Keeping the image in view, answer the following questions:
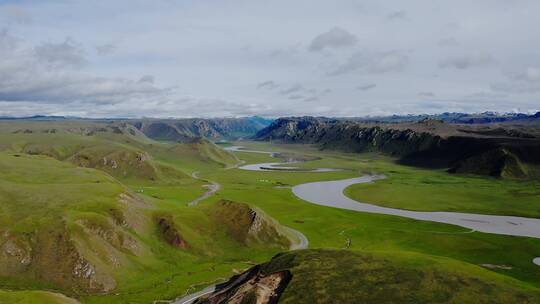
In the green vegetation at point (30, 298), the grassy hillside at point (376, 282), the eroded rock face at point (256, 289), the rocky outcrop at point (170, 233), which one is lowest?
the rocky outcrop at point (170, 233)

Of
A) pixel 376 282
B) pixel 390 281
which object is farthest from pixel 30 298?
pixel 390 281

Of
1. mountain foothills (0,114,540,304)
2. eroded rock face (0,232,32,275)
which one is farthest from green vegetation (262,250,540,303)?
eroded rock face (0,232,32,275)

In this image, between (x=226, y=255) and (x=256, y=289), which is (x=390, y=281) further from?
(x=226, y=255)

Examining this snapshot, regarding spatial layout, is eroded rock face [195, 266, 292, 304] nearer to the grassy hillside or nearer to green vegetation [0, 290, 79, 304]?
the grassy hillside

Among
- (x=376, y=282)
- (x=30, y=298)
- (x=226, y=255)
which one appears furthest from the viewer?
(x=226, y=255)

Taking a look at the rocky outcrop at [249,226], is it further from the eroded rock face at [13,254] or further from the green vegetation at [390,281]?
the eroded rock face at [13,254]

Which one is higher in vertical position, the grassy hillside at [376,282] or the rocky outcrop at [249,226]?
the grassy hillside at [376,282]

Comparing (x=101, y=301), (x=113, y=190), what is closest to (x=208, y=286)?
(x=101, y=301)

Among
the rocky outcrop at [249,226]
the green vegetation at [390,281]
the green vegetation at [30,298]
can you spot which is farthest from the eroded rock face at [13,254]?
the green vegetation at [390,281]

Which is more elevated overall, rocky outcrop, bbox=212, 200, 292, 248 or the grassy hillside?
the grassy hillside
